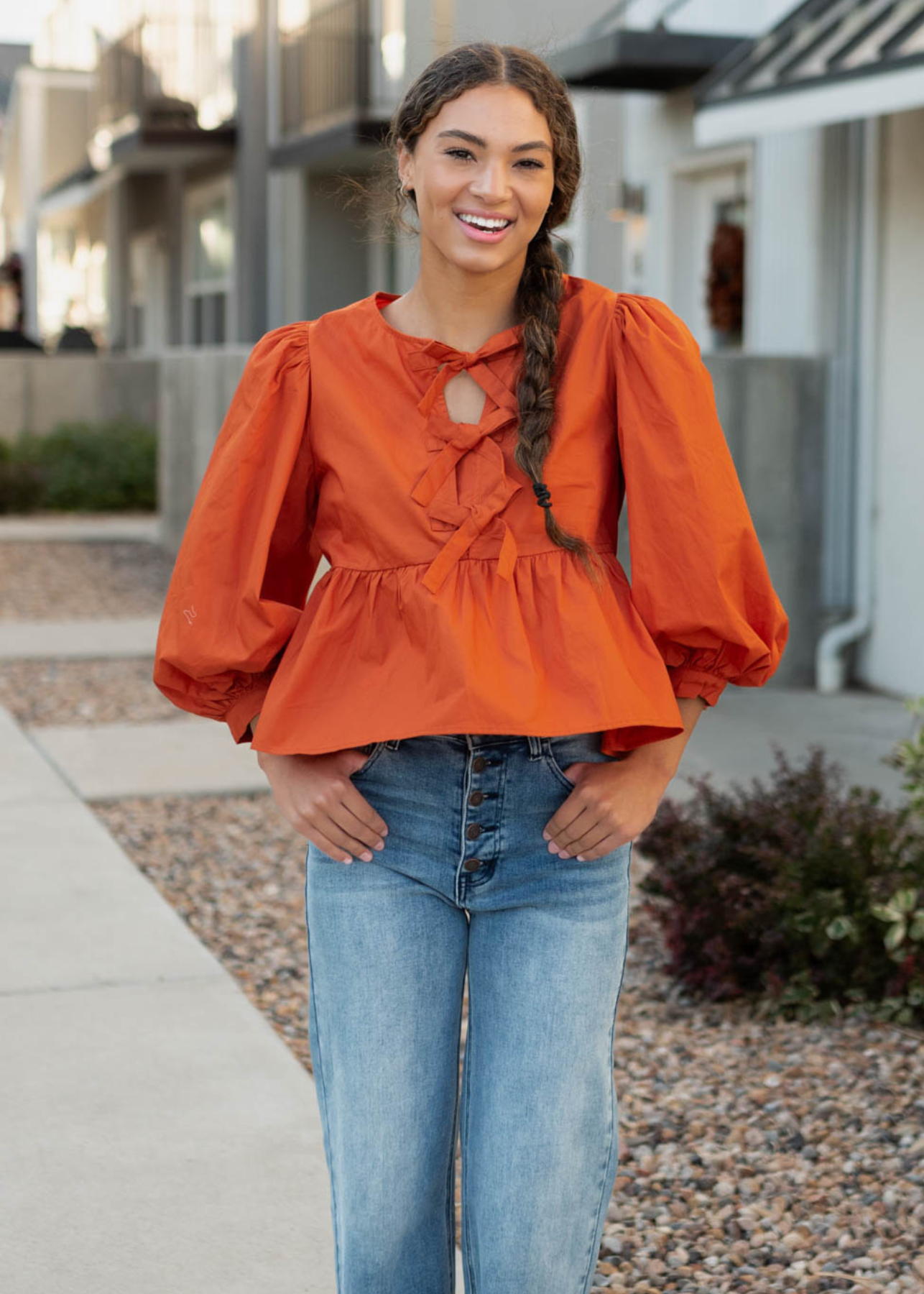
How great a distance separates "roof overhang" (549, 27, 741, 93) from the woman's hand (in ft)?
23.3

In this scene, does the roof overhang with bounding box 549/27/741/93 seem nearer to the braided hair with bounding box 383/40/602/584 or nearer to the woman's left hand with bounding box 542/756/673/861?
the braided hair with bounding box 383/40/602/584

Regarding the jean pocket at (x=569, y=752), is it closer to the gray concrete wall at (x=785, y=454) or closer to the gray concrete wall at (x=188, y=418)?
the gray concrete wall at (x=785, y=454)

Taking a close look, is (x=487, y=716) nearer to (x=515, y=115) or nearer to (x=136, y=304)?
(x=515, y=115)

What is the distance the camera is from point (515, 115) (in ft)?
6.61

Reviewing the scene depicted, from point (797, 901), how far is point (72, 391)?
15.8m

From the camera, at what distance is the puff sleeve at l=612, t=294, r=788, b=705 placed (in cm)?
198

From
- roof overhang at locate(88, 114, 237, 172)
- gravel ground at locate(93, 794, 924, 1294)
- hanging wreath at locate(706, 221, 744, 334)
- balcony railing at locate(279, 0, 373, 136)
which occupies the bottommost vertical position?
gravel ground at locate(93, 794, 924, 1294)

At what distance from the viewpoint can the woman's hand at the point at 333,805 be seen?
78.7 inches

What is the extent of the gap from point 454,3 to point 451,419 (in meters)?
12.4

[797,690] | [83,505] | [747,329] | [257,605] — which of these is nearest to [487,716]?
[257,605]

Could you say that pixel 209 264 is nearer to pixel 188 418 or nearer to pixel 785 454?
pixel 188 418

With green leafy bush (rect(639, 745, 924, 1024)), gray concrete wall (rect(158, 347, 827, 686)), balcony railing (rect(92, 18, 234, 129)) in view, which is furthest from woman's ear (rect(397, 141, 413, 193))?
balcony railing (rect(92, 18, 234, 129))

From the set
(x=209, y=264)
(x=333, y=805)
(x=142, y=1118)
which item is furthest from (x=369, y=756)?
(x=209, y=264)

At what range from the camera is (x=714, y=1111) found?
368 centimetres
